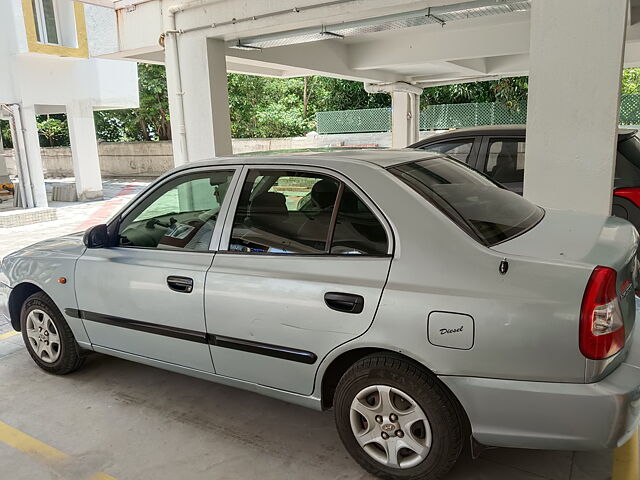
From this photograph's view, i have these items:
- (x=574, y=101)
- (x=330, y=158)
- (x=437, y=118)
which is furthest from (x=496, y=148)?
(x=437, y=118)

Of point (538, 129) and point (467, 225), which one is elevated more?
point (538, 129)

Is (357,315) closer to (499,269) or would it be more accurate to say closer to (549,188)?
(499,269)

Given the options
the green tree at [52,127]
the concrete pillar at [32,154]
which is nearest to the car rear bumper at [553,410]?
the concrete pillar at [32,154]

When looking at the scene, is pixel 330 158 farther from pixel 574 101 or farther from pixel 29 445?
pixel 574 101

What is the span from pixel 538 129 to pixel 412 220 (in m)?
3.06

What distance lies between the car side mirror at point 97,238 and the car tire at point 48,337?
0.68 meters

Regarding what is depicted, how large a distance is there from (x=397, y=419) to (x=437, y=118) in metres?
18.2

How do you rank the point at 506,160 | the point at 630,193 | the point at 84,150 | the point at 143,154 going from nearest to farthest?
1. the point at 630,193
2. the point at 506,160
3. the point at 84,150
4. the point at 143,154

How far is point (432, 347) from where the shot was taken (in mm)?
2465

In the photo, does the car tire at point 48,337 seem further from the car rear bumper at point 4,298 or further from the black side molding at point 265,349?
the black side molding at point 265,349

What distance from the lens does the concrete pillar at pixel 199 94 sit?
757cm

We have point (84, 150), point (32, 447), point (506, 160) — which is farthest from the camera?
point (84, 150)

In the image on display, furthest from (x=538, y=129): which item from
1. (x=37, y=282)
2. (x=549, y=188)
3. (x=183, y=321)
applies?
(x=37, y=282)

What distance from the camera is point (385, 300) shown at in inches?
101
